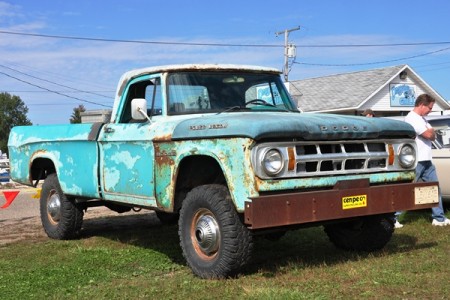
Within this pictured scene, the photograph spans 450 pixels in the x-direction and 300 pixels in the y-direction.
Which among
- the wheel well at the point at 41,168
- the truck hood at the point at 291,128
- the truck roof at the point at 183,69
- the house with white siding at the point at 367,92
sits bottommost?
the wheel well at the point at 41,168

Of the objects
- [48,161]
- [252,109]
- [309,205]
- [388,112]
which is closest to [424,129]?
[252,109]

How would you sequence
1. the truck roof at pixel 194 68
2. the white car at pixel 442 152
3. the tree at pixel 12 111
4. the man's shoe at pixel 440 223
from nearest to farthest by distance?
1. the truck roof at pixel 194 68
2. the man's shoe at pixel 440 223
3. the white car at pixel 442 152
4. the tree at pixel 12 111

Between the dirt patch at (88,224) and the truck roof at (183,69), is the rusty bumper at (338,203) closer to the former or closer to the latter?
the truck roof at (183,69)

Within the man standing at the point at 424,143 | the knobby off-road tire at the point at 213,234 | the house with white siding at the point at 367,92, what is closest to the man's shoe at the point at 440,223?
the man standing at the point at 424,143

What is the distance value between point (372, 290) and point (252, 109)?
2.29m

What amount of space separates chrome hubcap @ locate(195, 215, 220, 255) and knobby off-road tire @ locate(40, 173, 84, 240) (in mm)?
3024

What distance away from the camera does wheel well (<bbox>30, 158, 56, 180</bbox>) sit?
813 centimetres

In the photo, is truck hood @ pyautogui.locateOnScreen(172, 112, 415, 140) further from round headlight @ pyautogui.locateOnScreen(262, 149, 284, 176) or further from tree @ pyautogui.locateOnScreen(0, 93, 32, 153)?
tree @ pyautogui.locateOnScreen(0, 93, 32, 153)

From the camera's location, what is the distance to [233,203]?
496cm

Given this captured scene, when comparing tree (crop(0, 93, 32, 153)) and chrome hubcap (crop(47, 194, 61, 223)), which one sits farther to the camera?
tree (crop(0, 93, 32, 153))

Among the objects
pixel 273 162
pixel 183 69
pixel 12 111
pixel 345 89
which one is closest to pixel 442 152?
pixel 183 69

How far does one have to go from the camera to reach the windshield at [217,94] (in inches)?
235

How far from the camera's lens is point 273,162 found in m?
4.77

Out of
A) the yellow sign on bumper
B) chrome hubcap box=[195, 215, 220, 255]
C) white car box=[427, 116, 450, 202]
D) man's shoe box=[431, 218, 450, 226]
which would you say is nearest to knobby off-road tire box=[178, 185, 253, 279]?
chrome hubcap box=[195, 215, 220, 255]
